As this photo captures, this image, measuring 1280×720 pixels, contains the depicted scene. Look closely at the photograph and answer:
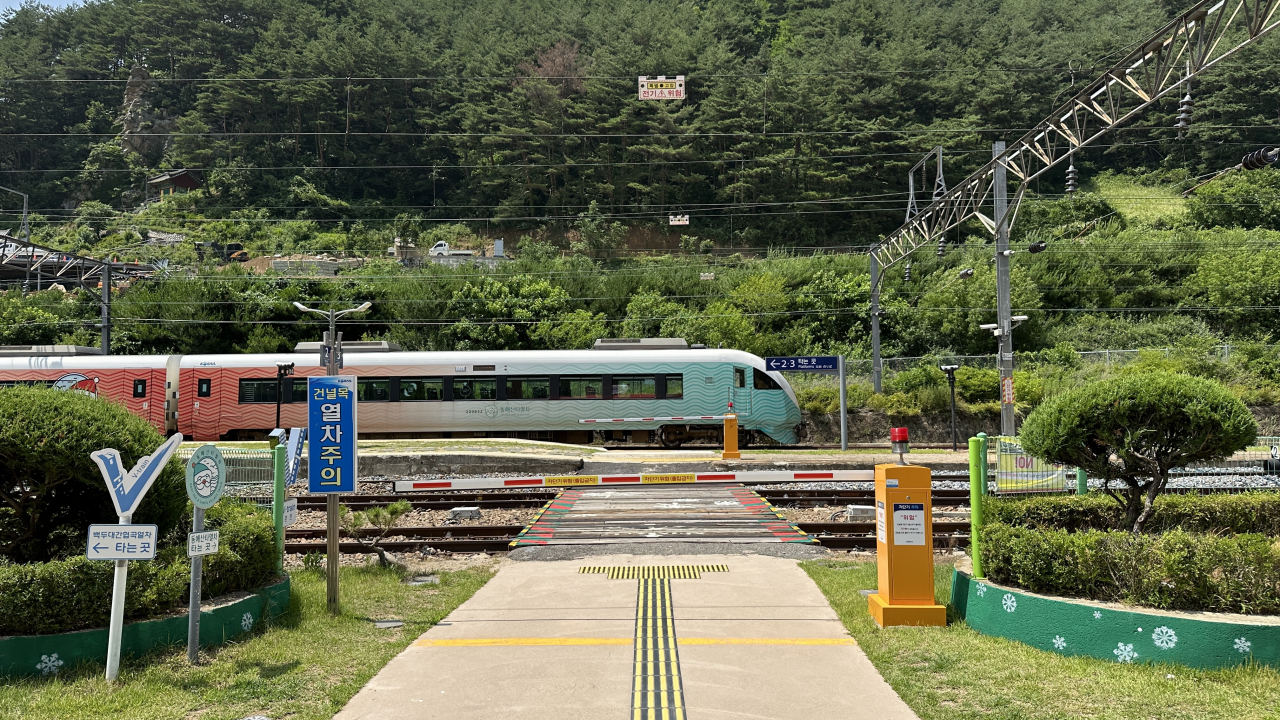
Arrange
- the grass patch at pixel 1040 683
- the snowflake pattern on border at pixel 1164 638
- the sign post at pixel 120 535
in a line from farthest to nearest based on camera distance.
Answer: the sign post at pixel 120 535 → the snowflake pattern on border at pixel 1164 638 → the grass patch at pixel 1040 683

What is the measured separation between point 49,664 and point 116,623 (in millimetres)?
638

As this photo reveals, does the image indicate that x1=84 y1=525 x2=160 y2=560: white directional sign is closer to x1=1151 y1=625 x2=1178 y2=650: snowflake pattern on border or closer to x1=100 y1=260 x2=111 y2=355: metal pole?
x1=1151 y1=625 x2=1178 y2=650: snowflake pattern on border

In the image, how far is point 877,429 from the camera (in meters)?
30.4

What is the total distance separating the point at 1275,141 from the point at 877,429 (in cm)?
4725

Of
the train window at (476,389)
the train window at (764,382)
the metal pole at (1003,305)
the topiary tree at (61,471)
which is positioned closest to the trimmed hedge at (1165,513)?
the topiary tree at (61,471)

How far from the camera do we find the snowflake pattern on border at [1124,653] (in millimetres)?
6457

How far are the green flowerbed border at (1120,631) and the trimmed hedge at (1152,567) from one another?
0.18 metres

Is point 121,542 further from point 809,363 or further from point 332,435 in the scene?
point 809,363

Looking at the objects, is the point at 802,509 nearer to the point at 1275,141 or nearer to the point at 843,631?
the point at 843,631

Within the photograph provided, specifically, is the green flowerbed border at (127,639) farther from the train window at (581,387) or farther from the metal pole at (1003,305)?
the train window at (581,387)

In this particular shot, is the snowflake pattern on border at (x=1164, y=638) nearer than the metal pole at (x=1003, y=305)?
Yes

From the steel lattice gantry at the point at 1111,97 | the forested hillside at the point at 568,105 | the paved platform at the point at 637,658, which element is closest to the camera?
the paved platform at the point at 637,658

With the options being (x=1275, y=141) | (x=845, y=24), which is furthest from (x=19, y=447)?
(x=845, y=24)

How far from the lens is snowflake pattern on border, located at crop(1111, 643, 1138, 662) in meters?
6.46
